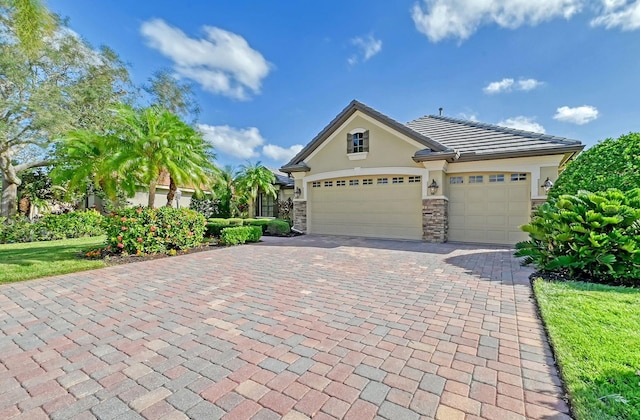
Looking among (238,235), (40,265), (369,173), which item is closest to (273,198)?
(369,173)

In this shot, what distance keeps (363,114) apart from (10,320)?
11.9 m

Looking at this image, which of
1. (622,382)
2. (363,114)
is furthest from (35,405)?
(363,114)

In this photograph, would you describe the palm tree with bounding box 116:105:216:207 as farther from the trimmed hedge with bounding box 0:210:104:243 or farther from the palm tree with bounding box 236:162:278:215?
the palm tree with bounding box 236:162:278:215

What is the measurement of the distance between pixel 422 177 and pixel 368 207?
2598 millimetres

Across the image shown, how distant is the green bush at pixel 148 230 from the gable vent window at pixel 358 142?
7.29 m

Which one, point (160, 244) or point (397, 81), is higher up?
point (397, 81)

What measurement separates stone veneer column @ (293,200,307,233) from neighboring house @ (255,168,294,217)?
5.97 m

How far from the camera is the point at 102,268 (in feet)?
21.9

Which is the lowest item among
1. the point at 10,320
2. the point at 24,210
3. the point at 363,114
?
the point at 10,320

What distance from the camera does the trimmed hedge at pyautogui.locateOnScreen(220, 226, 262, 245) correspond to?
10.4 meters

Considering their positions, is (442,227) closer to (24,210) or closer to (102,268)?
A: (102,268)

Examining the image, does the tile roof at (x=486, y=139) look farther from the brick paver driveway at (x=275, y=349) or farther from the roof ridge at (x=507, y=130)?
the brick paver driveway at (x=275, y=349)

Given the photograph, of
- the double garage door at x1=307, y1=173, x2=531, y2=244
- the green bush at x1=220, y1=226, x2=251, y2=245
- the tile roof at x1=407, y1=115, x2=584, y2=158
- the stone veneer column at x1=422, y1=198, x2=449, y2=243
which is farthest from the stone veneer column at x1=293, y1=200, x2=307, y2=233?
the tile roof at x1=407, y1=115, x2=584, y2=158

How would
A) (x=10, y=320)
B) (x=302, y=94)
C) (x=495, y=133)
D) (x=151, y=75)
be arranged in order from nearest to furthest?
(x=10, y=320)
(x=495, y=133)
(x=302, y=94)
(x=151, y=75)
